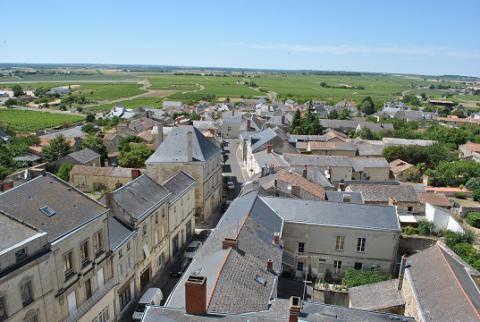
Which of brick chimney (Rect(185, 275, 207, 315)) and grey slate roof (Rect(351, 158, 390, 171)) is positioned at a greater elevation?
brick chimney (Rect(185, 275, 207, 315))

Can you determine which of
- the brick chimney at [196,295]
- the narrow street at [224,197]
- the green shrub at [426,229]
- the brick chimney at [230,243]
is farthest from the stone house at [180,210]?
the green shrub at [426,229]

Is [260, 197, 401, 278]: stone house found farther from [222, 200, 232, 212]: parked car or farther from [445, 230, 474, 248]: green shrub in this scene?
[222, 200, 232, 212]: parked car

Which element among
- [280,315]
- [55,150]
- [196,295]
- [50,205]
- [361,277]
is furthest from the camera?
[55,150]

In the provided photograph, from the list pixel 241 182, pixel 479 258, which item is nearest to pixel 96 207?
pixel 479 258

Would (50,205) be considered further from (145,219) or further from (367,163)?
→ (367,163)

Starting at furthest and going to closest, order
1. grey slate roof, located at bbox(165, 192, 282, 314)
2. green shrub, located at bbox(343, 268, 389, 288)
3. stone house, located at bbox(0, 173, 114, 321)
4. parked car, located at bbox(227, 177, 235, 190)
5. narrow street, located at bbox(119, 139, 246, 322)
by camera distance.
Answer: parked car, located at bbox(227, 177, 235, 190), narrow street, located at bbox(119, 139, 246, 322), green shrub, located at bbox(343, 268, 389, 288), stone house, located at bbox(0, 173, 114, 321), grey slate roof, located at bbox(165, 192, 282, 314)

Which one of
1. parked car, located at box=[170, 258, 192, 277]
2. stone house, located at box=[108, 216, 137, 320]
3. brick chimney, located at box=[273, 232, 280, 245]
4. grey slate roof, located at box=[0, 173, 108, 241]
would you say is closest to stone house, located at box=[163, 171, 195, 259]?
parked car, located at box=[170, 258, 192, 277]

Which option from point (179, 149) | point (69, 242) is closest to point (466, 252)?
point (179, 149)

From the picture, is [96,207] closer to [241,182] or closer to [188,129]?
[188,129]
